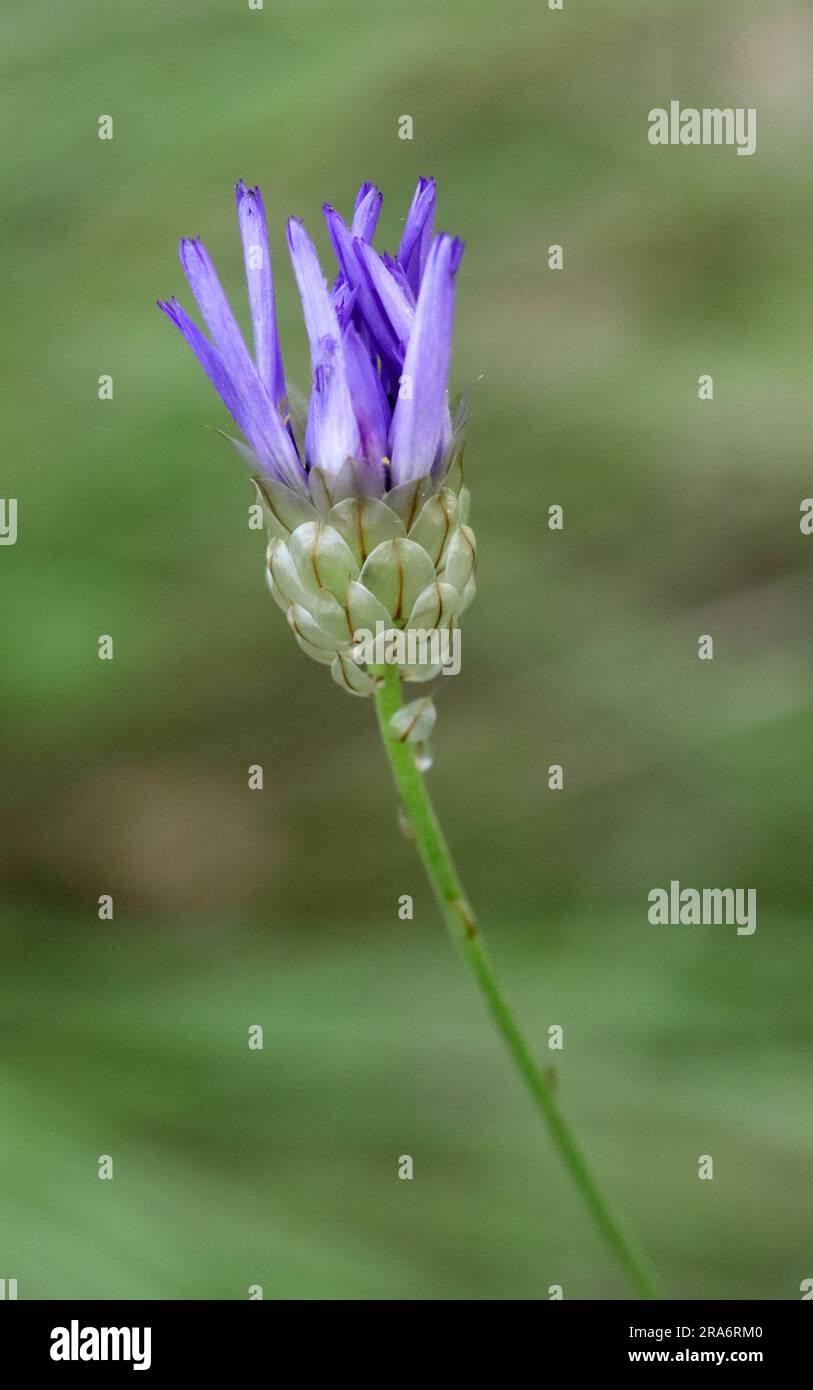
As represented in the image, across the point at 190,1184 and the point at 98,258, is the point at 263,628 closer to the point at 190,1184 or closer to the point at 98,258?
the point at 98,258

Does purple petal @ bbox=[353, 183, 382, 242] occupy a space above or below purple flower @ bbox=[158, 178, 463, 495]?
above

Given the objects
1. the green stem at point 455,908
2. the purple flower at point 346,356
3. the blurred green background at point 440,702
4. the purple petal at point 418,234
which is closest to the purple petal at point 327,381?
the purple flower at point 346,356

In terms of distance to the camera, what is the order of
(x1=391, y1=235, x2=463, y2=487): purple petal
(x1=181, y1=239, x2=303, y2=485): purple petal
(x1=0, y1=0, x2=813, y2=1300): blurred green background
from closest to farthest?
1. (x1=391, y1=235, x2=463, y2=487): purple petal
2. (x1=181, y1=239, x2=303, y2=485): purple petal
3. (x1=0, y1=0, x2=813, y2=1300): blurred green background

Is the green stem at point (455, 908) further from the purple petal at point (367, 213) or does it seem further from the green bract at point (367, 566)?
the purple petal at point (367, 213)

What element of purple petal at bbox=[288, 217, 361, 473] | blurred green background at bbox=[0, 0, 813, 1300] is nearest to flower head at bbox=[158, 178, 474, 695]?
purple petal at bbox=[288, 217, 361, 473]

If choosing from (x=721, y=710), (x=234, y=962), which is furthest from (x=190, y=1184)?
(x=721, y=710)

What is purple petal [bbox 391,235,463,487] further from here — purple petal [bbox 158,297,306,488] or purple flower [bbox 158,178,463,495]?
purple petal [bbox 158,297,306,488]
